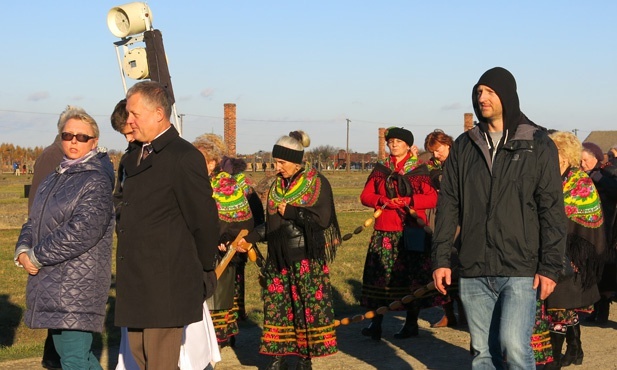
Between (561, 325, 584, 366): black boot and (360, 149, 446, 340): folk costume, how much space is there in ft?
5.04

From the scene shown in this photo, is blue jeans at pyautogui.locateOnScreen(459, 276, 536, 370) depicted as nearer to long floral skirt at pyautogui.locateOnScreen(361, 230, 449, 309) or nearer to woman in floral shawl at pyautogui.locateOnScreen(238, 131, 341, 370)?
woman in floral shawl at pyautogui.locateOnScreen(238, 131, 341, 370)

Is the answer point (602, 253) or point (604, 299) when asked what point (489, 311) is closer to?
point (602, 253)

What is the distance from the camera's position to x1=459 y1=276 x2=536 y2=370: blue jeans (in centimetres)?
486

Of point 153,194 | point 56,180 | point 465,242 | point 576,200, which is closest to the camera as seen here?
point 153,194

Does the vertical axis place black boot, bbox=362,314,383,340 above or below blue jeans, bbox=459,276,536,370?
below

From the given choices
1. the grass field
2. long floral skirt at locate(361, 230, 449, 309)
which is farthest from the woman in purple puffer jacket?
long floral skirt at locate(361, 230, 449, 309)

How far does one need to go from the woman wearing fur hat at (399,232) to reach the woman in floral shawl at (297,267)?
1.38m

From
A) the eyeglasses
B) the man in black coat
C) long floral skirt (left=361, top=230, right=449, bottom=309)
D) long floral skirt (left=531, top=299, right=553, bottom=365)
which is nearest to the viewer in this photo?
the man in black coat

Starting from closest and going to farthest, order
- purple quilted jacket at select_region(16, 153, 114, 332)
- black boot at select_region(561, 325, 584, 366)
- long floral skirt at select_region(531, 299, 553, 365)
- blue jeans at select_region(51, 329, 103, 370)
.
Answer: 1. purple quilted jacket at select_region(16, 153, 114, 332)
2. blue jeans at select_region(51, 329, 103, 370)
3. long floral skirt at select_region(531, 299, 553, 365)
4. black boot at select_region(561, 325, 584, 366)

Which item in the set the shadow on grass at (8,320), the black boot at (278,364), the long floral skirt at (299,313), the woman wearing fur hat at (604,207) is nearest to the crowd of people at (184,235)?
the long floral skirt at (299,313)

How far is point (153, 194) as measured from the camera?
464 cm

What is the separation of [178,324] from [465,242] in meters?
1.56

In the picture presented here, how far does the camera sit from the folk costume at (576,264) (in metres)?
7.36

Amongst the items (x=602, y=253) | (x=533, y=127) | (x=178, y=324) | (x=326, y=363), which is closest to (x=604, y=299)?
(x=602, y=253)
